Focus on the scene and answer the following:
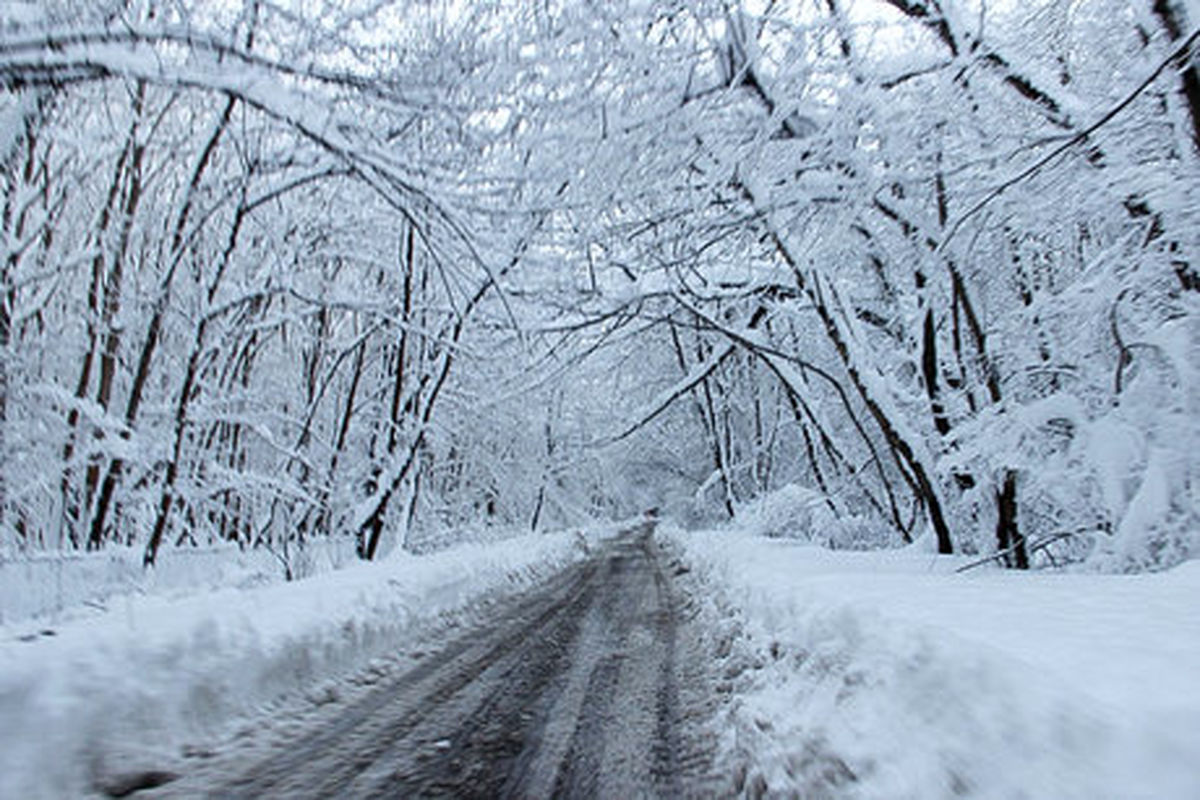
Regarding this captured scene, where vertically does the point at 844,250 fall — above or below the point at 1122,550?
above

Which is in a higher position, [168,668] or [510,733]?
[168,668]

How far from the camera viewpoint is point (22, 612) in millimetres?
9641

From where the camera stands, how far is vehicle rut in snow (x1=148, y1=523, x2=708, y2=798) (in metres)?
3.99

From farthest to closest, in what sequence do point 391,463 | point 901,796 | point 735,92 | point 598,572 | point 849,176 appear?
1. point 598,572
2. point 391,463
3. point 849,176
4. point 735,92
5. point 901,796

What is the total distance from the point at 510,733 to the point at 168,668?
200 centimetres

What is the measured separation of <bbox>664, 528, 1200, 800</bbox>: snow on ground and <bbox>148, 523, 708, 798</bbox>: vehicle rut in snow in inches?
21.5

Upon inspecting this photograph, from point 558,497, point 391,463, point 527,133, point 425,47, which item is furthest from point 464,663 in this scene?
point 558,497

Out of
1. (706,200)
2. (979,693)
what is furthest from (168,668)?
(706,200)

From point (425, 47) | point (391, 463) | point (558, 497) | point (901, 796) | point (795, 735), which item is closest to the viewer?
point (901, 796)

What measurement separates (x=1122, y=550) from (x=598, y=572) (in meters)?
13.4

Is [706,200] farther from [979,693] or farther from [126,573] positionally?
[126,573]

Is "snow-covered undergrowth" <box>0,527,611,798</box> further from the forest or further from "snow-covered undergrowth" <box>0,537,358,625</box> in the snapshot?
"snow-covered undergrowth" <box>0,537,358,625</box>

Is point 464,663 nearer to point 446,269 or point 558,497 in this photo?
point 446,269

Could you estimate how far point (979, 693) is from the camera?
279 cm
